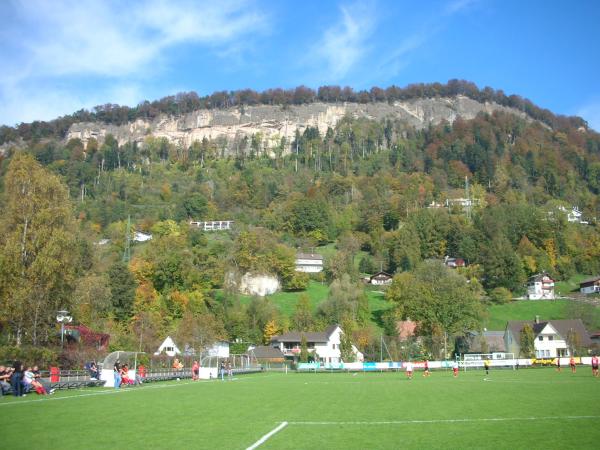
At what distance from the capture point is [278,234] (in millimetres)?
144000

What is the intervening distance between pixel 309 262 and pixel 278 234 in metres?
18.7

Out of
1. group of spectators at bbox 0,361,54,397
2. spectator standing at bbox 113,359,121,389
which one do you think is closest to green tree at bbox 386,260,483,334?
spectator standing at bbox 113,359,121,389

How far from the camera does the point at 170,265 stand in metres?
99.3

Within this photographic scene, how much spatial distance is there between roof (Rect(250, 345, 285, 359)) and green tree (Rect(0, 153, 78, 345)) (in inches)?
1837

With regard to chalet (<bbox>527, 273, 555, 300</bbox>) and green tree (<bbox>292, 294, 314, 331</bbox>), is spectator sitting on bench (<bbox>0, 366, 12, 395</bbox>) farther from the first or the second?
chalet (<bbox>527, 273, 555, 300</bbox>)

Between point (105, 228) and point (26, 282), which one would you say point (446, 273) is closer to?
point (26, 282)

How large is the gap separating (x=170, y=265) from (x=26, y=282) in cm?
6233

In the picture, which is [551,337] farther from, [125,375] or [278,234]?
[278,234]

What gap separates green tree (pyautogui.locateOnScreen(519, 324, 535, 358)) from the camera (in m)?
76.1

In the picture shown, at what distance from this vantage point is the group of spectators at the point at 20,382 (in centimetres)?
2227

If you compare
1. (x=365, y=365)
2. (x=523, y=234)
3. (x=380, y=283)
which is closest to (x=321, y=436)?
(x=365, y=365)

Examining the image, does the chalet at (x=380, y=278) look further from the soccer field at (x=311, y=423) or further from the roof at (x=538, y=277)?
the soccer field at (x=311, y=423)

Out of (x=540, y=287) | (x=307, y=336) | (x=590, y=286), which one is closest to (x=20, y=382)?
(x=307, y=336)

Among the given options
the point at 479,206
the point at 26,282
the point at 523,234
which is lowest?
the point at 26,282
